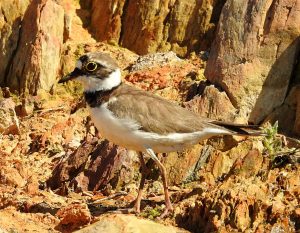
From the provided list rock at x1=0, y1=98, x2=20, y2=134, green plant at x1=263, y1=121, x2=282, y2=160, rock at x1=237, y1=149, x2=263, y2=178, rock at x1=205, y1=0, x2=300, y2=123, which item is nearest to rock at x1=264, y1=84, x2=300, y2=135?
rock at x1=205, y1=0, x2=300, y2=123

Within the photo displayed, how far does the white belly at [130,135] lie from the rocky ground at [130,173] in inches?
32.1

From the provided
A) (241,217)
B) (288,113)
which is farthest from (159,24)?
(241,217)

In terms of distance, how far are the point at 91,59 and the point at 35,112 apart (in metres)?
4.63

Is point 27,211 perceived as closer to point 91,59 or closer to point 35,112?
point 91,59

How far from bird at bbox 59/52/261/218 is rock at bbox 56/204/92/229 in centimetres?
70

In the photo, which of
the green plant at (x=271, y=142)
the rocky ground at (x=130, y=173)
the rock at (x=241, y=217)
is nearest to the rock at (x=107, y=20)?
the rocky ground at (x=130, y=173)

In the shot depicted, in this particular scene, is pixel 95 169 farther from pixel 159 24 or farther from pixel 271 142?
pixel 159 24

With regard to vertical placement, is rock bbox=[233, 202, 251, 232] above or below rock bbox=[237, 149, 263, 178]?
below

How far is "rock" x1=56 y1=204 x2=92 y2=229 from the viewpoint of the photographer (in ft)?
32.8

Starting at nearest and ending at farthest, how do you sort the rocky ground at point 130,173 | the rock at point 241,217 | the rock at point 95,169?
the rock at point 241,217, the rocky ground at point 130,173, the rock at point 95,169

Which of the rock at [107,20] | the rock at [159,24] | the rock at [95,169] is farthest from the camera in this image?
the rock at [107,20]

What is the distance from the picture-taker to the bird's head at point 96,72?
1048 centimetres

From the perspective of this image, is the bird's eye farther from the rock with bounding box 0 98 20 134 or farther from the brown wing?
the rock with bounding box 0 98 20 134

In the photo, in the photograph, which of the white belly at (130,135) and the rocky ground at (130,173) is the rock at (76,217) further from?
the white belly at (130,135)
